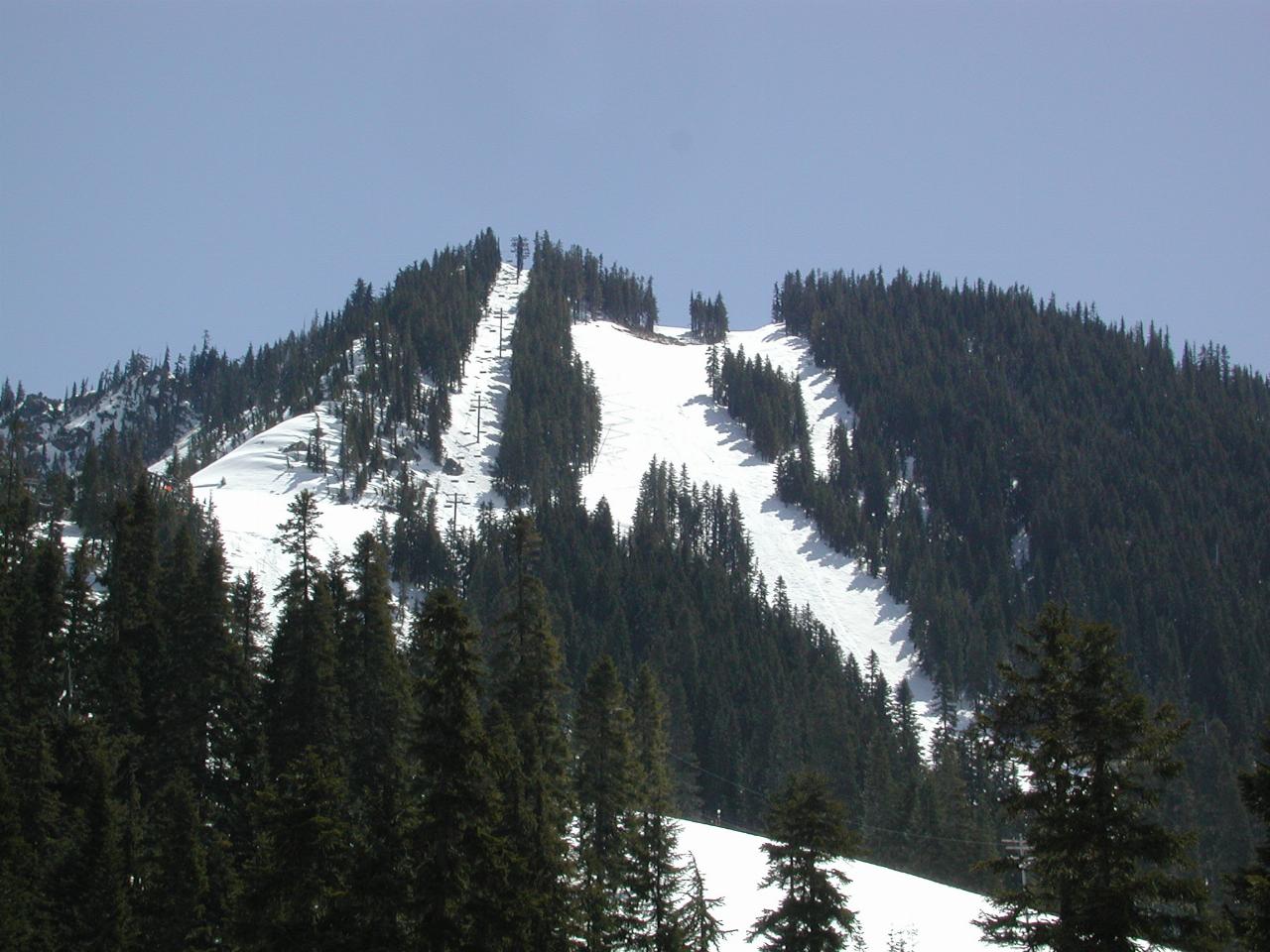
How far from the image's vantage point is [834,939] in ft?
103

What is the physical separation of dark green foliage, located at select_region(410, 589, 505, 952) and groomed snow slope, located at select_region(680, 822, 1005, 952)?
19408 mm

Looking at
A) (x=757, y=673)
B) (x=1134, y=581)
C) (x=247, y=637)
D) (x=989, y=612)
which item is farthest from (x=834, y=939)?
(x=1134, y=581)

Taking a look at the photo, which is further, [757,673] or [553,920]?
[757,673]

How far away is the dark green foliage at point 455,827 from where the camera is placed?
2300 centimetres

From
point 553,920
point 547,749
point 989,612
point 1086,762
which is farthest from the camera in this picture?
point 989,612

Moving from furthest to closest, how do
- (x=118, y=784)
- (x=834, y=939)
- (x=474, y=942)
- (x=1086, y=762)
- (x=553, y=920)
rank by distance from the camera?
(x=118, y=784) → (x=834, y=939) → (x=553, y=920) → (x=474, y=942) → (x=1086, y=762)

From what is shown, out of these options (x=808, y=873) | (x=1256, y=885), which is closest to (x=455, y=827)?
(x=808, y=873)

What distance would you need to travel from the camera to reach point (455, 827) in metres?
23.4

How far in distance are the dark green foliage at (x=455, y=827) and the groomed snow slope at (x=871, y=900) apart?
63.7 feet

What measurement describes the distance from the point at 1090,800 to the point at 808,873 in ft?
42.5

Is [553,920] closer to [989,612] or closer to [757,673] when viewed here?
[757,673]

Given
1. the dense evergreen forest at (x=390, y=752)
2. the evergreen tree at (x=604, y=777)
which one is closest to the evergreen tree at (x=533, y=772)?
the dense evergreen forest at (x=390, y=752)

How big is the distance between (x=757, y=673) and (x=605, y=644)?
15.6 m

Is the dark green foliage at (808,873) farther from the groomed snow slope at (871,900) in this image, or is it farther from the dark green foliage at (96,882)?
the dark green foliage at (96,882)
